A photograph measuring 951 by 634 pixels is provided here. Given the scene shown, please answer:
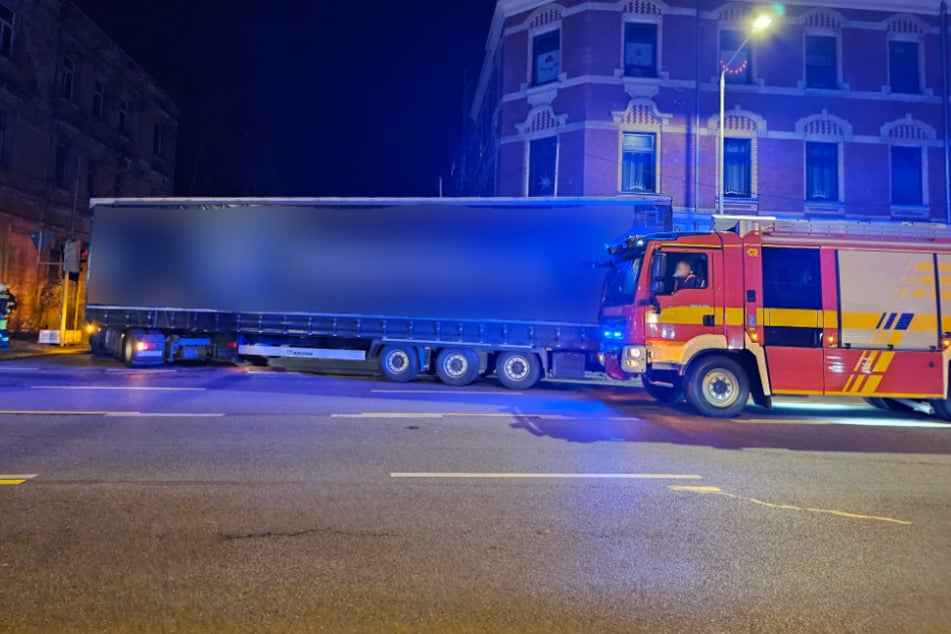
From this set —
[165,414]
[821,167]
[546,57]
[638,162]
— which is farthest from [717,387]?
[546,57]

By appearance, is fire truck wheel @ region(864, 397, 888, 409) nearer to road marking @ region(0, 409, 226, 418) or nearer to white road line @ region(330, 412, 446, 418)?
white road line @ region(330, 412, 446, 418)

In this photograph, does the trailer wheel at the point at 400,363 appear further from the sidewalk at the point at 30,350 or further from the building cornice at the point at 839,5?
the building cornice at the point at 839,5

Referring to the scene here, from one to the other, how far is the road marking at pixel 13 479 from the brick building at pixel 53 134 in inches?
617

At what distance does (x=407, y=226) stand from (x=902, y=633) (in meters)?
12.0

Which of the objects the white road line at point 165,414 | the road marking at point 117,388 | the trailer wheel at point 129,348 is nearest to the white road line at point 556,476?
the white road line at point 165,414

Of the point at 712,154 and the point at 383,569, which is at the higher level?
the point at 712,154

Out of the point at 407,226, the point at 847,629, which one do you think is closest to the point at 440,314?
the point at 407,226

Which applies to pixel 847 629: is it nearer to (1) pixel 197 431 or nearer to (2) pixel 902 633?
(2) pixel 902 633

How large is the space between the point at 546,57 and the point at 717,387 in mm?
14852

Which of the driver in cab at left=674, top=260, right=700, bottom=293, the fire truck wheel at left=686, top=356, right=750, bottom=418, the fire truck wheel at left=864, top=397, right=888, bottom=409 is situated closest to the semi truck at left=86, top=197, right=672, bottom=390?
the driver in cab at left=674, top=260, right=700, bottom=293

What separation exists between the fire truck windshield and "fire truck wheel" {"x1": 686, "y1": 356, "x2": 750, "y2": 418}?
65.8 inches

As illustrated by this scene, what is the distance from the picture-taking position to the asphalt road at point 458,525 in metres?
3.27

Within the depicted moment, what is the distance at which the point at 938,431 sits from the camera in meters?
9.11

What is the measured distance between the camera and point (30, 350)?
17.8 meters
